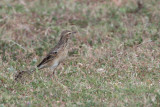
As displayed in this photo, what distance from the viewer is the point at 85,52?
1069 cm

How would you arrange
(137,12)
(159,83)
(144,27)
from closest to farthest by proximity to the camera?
(159,83)
(144,27)
(137,12)

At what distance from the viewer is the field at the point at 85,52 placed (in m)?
7.74

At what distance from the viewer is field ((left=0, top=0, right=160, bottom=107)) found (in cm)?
774

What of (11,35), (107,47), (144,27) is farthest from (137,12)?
(11,35)

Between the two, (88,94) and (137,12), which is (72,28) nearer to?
(137,12)

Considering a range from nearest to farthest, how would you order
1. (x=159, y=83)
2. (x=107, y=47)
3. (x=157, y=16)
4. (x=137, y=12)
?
(x=159, y=83) < (x=107, y=47) < (x=157, y=16) < (x=137, y=12)

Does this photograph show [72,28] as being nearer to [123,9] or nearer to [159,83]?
[123,9]

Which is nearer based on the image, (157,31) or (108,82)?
(108,82)

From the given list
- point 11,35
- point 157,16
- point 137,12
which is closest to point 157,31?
point 157,16

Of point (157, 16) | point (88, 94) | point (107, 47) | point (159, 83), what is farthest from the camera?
point (157, 16)

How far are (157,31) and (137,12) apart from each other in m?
2.09

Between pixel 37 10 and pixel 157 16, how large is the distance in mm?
3973

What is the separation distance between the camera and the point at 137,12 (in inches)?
526

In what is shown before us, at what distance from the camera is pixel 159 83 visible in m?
8.30
